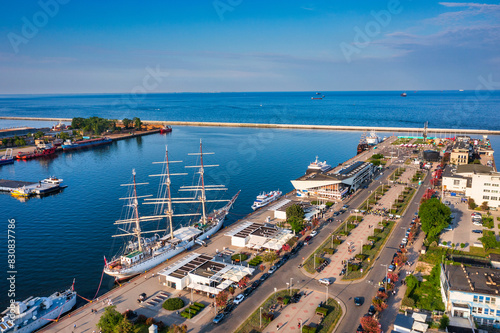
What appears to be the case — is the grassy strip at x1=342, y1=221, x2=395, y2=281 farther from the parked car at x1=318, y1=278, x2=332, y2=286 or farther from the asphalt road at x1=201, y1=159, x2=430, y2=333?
the parked car at x1=318, y1=278, x2=332, y2=286

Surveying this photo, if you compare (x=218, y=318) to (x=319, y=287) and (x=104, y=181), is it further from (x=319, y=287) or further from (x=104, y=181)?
(x=104, y=181)

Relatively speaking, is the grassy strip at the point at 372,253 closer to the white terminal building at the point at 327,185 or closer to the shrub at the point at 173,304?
the white terminal building at the point at 327,185

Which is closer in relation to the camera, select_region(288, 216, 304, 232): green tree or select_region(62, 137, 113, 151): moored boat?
select_region(288, 216, 304, 232): green tree

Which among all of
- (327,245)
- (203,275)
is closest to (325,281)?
(327,245)

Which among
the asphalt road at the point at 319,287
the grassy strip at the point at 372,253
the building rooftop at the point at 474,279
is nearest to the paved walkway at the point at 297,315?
the asphalt road at the point at 319,287

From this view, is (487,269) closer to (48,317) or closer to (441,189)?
(441,189)

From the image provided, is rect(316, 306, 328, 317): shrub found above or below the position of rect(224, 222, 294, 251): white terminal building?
below

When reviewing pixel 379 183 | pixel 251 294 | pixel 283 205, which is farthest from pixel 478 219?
pixel 251 294

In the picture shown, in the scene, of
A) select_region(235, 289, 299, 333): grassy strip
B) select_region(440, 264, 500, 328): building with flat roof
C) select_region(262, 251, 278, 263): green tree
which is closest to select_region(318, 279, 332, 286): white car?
select_region(235, 289, 299, 333): grassy strip
